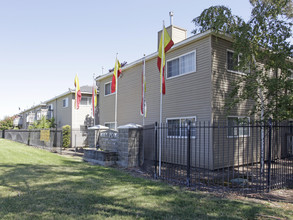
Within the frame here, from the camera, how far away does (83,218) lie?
4.12 meters

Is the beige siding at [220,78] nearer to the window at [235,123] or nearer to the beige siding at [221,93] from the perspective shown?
the beige siding at [221,93]

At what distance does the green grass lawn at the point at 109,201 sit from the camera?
4.34m

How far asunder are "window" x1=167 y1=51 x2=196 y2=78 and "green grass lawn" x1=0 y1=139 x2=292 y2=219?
5916 mm

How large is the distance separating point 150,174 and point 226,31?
6447 mm

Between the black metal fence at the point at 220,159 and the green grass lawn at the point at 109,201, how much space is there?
0.97 m

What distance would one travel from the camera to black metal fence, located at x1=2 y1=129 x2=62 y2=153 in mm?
15272

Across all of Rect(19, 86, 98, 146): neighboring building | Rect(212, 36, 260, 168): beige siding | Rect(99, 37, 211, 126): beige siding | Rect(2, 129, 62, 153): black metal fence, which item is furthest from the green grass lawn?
Rect(19, 86, 98, 146): neighboring building

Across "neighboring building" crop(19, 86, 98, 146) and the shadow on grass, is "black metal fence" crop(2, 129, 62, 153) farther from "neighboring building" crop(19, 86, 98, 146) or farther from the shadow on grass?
the shadow on grass

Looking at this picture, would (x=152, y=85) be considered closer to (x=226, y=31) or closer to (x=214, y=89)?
(x=214, y=89)

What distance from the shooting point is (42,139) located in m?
16.6

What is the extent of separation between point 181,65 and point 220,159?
4.65 m

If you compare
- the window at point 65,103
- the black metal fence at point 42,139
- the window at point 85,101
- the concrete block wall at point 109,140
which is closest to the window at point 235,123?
the concrete block wall at point 109,140

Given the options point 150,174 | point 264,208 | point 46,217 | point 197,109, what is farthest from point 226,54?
point 46,217

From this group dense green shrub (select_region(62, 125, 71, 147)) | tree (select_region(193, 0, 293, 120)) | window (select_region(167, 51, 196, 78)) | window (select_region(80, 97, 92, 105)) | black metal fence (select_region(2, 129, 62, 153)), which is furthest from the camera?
window (select_region(80, 97, 92, 105))
